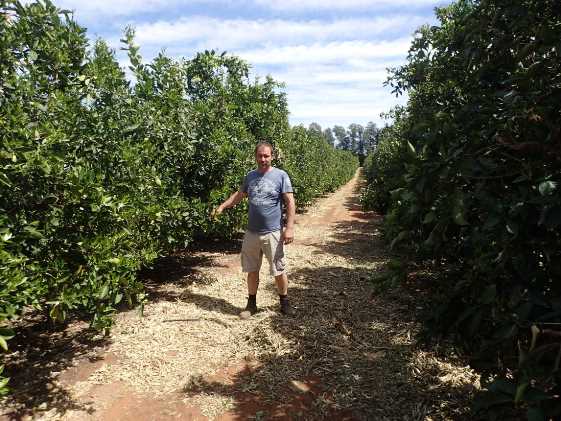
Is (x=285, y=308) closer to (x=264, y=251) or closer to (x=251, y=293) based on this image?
(x=251, y=293)

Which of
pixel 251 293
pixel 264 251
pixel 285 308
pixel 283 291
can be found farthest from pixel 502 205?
pixel 251 293

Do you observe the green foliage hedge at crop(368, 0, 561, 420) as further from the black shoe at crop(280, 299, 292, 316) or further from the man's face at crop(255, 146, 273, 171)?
the black shoe at crop(280, 299, 292, 316)

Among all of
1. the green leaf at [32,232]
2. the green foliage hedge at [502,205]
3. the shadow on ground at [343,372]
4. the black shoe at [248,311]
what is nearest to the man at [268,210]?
the black shoe at [248,311]

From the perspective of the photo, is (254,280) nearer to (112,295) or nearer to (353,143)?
(112,295)

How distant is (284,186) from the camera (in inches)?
196

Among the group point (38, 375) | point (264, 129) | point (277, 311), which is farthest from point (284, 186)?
point (264, 129)

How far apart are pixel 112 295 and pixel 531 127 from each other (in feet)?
11.6

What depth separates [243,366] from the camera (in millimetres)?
4086

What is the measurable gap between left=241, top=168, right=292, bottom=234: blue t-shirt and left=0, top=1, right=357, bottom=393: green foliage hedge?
1.24 meters

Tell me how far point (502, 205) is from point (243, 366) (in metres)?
3.25

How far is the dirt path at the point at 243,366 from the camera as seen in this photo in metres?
3.40

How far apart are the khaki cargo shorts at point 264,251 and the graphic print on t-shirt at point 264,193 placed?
408 millimetres

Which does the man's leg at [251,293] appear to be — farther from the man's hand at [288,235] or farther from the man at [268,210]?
the man's hand at [288,235]

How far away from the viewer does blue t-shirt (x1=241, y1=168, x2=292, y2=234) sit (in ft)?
16.1
